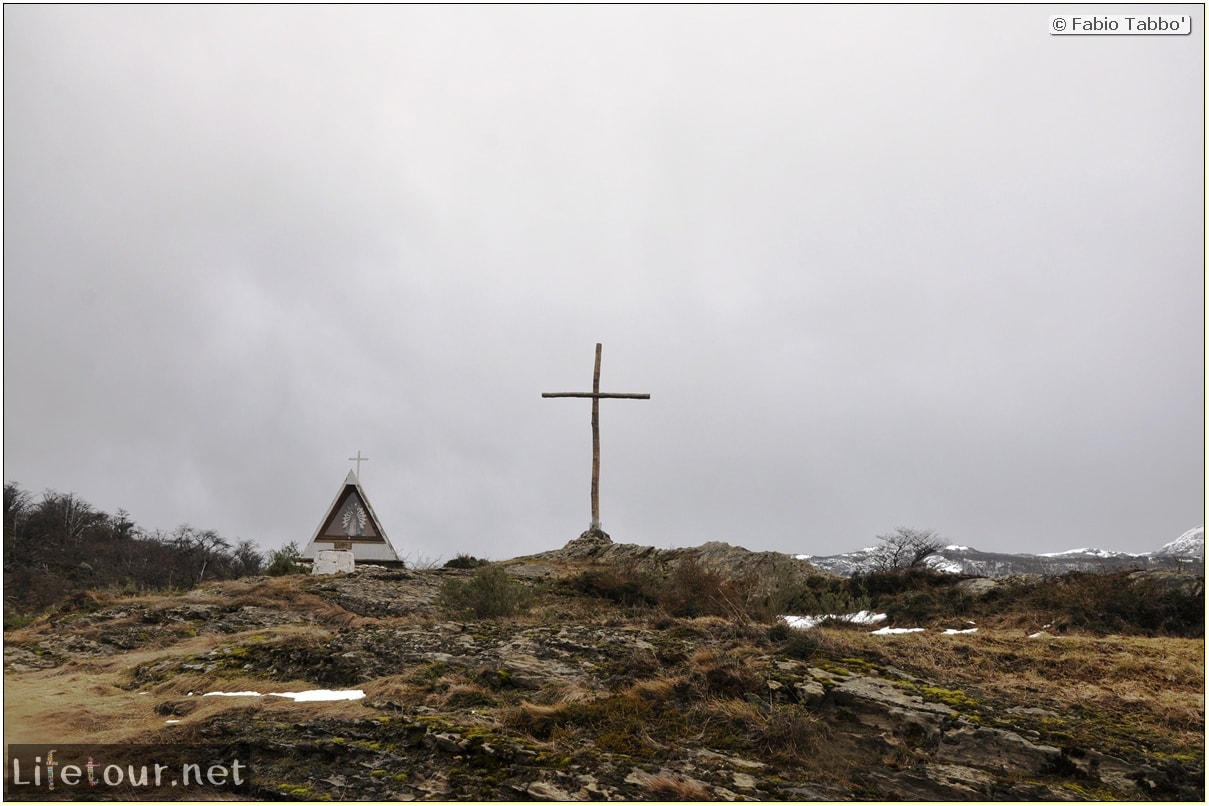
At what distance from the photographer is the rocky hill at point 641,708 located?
18.0ft

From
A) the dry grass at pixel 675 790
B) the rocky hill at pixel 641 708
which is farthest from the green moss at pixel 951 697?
the dry grass at pixel 675 790

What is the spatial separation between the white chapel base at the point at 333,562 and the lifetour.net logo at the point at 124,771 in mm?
14542

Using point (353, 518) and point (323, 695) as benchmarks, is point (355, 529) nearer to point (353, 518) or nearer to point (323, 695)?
point (353, 518)

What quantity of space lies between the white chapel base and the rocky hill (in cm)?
824

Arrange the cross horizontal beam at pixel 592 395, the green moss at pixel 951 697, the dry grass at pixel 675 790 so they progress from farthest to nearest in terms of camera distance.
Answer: the cross horizontal beam at pixel 592 395
the green moss at pixel 951 697
the dry grass at pixel 675 790

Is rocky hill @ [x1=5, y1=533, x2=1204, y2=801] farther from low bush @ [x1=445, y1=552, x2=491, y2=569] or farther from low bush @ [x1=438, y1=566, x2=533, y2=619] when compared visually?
low bush @ [x1=445, y1=552, x2=491, y2=569]

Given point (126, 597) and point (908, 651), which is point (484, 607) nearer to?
point (908, 651)

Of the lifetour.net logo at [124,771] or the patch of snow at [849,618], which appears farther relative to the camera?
the patch of snow at [849,618]

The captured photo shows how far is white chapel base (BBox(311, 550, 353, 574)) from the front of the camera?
20359 millimetres

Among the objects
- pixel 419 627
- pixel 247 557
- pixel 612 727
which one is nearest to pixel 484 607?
pixel 419 627

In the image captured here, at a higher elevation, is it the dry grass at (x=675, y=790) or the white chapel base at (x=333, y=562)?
the dry grass at (x=675, y=790)

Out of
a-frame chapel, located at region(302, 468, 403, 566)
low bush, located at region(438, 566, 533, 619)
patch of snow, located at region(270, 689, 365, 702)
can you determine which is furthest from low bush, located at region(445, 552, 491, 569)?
patch of snow, located at region(270, 689, 365, 702)

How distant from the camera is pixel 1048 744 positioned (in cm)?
600

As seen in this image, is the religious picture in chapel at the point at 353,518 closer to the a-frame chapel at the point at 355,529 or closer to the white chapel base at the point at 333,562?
the a-frame chapel at the point at 355,529
